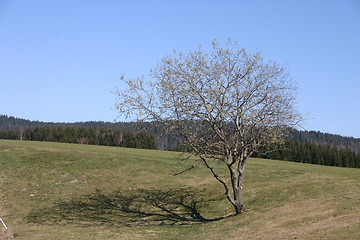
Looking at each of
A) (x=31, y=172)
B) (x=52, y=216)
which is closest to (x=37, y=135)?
(x=31, y=172)

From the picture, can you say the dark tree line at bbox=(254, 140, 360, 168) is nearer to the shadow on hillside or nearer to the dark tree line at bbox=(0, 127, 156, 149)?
the dark tree line at bbox=(0, 127, 156, 149)

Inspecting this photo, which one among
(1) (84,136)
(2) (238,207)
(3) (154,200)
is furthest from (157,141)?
(1) (84,136)

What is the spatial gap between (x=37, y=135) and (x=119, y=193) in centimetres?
14752

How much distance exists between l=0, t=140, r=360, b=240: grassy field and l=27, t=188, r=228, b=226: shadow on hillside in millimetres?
75

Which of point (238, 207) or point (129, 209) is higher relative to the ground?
point (238, 207)

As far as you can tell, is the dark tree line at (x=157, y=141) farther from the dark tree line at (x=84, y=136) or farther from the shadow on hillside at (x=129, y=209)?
the shadow on hillside at (x=129, y=209)

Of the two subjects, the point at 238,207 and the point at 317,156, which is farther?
the point at 317,156

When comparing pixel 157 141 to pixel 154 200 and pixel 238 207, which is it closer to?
pixel 238 207

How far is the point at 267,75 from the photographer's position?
86.5 ft

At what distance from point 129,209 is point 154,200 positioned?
101 inches

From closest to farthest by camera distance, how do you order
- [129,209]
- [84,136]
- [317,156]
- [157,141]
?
[157,141] < [129,209] < [317,156] < [84,136]

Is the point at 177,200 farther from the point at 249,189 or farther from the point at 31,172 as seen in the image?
the point at 31,172

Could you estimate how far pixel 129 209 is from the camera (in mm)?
32375

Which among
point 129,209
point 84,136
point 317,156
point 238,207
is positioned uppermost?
point 84,136
